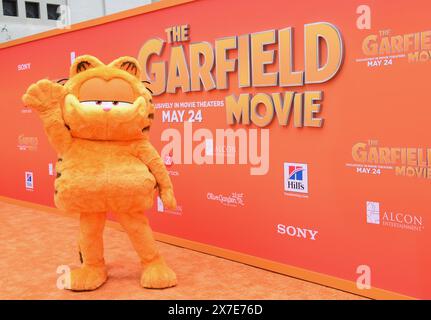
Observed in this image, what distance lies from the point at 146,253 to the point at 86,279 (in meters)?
0.35

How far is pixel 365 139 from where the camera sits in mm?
2490

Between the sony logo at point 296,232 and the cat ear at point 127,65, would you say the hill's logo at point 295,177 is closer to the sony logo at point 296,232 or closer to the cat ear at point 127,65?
the sony logo at point 296,232

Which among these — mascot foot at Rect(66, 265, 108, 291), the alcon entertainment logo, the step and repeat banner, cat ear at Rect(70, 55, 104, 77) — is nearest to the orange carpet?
mascot foot at Rect(66, 265, 108, 291)

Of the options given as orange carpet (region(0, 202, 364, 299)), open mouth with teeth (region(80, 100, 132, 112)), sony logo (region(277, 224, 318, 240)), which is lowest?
orange carpet (region(0, 202, 364, 299))

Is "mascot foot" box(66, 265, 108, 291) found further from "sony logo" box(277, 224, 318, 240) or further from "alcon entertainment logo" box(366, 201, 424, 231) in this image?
"alcon entertainment logo" box(366, 201, 424, 231)

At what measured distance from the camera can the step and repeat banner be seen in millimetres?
2340

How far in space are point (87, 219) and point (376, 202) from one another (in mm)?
1532

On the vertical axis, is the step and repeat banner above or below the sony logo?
above

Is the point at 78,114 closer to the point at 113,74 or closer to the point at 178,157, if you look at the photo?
the point at 113,74

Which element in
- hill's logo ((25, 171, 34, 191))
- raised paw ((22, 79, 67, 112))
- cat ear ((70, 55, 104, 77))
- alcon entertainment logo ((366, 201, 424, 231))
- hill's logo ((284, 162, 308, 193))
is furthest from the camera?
hill's logo ((25, 171, 34, 191))

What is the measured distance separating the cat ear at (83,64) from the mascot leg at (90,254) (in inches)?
30.5

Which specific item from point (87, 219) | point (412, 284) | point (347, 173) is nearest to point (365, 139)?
point (347, 173)

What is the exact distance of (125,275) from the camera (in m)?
2.94

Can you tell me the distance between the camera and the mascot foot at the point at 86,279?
2656mm
